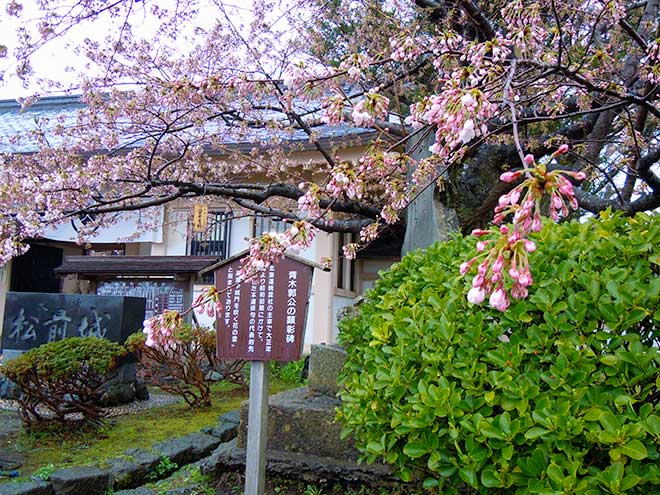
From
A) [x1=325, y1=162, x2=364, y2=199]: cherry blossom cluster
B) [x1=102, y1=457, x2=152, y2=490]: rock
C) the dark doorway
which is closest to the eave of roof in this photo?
the dark doorway

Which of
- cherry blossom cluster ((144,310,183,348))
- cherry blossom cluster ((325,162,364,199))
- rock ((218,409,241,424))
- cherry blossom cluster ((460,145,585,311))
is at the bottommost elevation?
rock ((218,409,241,424))

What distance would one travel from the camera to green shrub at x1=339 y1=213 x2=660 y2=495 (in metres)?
1.79

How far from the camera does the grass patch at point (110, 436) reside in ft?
16.5

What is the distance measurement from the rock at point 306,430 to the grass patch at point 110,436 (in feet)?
6.65

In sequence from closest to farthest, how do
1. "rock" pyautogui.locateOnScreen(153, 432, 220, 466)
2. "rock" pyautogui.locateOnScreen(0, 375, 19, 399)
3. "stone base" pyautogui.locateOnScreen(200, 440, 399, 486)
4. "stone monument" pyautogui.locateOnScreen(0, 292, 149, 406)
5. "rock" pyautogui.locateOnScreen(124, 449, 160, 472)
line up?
"stone base" pyautogui.locateOnScreen(200, 440, 399, 486), "rock" pyautogui.locateOnScreen(124, 449, 160, 472), "rock" pyautogui.locateOnScreen(153, 432, 220, 466), "stone monument" pyautogui.locateOnScreen(0, 292, 149, 406), "rock" pyautogui.locateOnScreen(0, 375, 19, 399)

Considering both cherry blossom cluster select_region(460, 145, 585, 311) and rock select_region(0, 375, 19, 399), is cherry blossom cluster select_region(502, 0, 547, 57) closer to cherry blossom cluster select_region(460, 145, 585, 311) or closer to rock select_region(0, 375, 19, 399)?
cherry blossom cluster select_region(460, 145, 585, 311)

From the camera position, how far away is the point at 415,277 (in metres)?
3.00

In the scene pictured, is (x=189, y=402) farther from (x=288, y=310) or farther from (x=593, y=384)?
(x=593, y=384)

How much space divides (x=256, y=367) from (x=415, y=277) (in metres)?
1.27

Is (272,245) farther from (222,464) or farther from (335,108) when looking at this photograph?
(222,464)

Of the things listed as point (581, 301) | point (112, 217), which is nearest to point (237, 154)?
point (112, 217)

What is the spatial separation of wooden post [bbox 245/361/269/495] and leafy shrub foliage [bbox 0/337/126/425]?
10.9ft

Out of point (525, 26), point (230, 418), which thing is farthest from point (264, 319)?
point (230, 418)

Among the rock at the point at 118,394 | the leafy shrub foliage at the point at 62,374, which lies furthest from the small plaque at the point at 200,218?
the leafy shrub foliage at the point at 62,374
